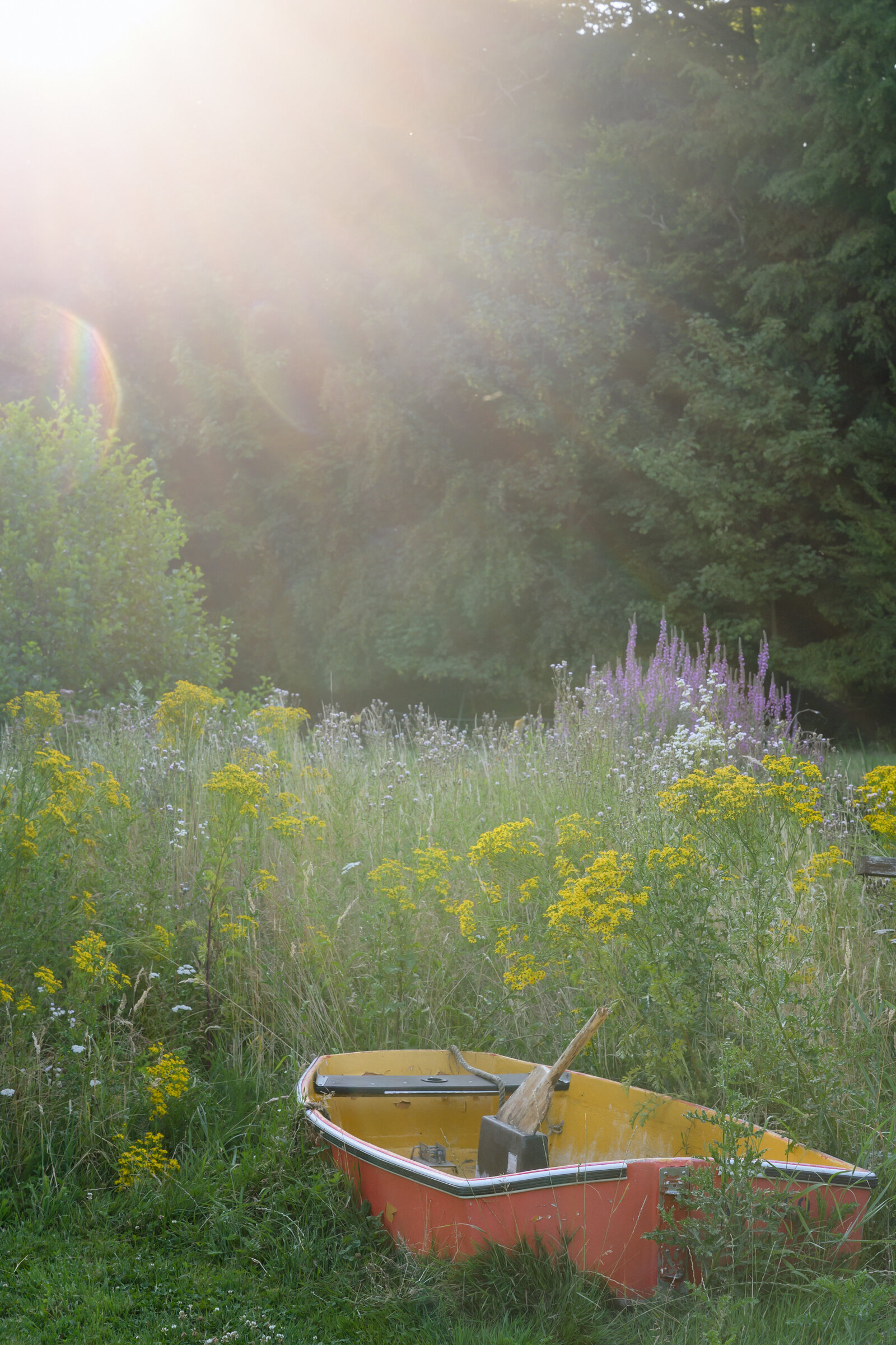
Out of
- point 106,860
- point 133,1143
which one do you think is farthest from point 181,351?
point 133,1143

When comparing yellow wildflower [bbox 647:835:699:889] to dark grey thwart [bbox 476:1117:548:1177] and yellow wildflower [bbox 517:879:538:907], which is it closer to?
yellow wildflower [bbox 517:879:538:907]

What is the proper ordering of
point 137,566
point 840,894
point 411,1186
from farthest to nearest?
point 137,566, point 840,894, point 411,1186

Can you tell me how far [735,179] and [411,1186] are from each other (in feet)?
46.6

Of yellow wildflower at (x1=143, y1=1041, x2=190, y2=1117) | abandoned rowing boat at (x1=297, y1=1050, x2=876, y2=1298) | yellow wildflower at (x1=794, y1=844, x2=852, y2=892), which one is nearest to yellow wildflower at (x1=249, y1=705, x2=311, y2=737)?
yellow wildflower at (x1=143, y1=1041, x2=190, y2=1117)

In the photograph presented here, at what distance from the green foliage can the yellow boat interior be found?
536 cm

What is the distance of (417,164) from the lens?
1593 cm

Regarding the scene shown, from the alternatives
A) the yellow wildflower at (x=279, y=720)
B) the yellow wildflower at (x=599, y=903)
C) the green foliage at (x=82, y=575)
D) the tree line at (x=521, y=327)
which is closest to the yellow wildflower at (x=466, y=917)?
the yellow wildflower at (x=599, y=903)

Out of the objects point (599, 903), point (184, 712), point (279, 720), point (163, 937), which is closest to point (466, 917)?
point (599, 903)

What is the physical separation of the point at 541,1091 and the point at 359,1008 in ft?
3.46

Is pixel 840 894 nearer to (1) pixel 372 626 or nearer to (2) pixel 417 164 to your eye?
(1) pixel 372 626

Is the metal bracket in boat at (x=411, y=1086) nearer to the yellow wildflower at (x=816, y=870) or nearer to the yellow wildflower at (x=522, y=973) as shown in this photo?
the yellow wildflower at (x=522, y=973)

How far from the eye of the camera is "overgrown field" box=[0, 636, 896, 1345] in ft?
8.63

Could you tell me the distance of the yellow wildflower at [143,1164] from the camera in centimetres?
308

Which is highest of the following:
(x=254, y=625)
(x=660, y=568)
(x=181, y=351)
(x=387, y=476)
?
(x=181, y=351)
